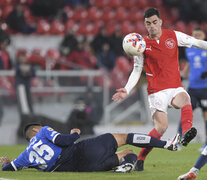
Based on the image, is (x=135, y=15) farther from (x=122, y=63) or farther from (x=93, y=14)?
(x=122, y=63)

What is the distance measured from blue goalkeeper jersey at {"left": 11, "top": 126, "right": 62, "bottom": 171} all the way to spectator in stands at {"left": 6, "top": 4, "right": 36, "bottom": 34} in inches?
430

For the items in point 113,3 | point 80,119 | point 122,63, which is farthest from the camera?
point 113,3

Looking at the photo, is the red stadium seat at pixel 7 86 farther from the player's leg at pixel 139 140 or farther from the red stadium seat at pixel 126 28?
the red stadium seat at pixel 126 28

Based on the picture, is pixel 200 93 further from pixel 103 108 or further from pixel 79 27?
pixel 79 27

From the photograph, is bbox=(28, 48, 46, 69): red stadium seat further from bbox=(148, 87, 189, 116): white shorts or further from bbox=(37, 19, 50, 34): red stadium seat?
bbox=(148, 87, 189, 116): white shorts

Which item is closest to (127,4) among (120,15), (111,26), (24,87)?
(120,15)

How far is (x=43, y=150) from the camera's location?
21.2 feet

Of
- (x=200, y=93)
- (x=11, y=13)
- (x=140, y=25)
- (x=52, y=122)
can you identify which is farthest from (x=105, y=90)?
(x=140, y=25)

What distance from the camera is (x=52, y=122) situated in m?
12.9

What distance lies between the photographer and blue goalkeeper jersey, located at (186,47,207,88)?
10.7 meters

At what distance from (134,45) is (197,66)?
3849mm

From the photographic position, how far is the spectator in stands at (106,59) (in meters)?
16.1

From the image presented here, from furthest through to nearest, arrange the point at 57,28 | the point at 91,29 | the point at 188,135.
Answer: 1. the point at 91,29
2. the point at 57,28
3. the point at 188,135

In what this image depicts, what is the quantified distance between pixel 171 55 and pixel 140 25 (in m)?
12.4
